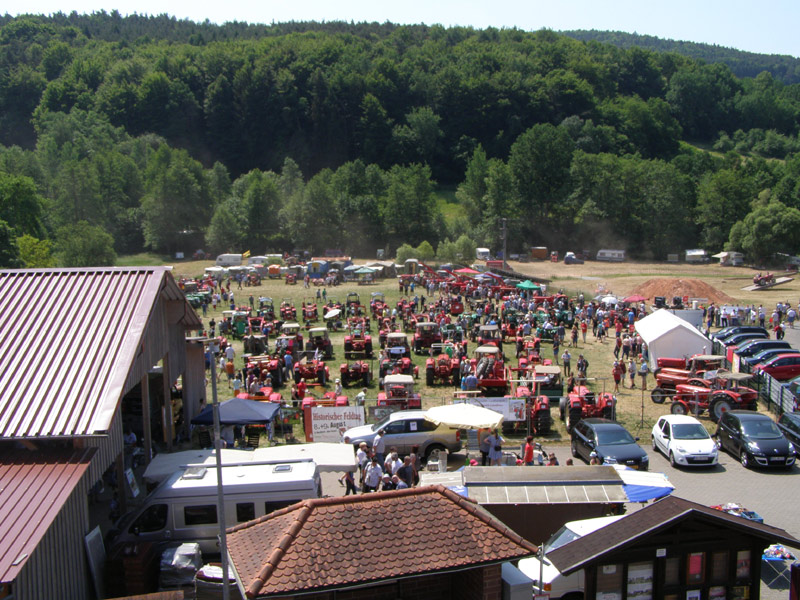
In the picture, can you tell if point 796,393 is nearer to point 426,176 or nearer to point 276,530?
point 276,530

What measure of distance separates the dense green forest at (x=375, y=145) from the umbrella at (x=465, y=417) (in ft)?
135

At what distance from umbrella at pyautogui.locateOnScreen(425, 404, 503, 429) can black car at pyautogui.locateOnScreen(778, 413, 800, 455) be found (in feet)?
23.8

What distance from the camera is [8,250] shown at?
48.8 meters

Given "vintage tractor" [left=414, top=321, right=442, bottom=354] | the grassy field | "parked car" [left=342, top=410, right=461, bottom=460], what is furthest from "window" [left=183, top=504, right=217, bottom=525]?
"vintage tractor" [left=414, top=321, right=442, bottom=354]

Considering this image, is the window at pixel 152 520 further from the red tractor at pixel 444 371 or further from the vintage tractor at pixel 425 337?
the vintage tractor at pixel 425 337

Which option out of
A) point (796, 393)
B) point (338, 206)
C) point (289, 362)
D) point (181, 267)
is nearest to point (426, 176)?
point (338, 206)

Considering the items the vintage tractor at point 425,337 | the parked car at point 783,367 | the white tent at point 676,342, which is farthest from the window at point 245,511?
the parked car at point 783,367

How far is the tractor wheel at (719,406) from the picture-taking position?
2112 cm

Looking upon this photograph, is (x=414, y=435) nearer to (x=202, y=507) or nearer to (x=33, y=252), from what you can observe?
(x=202, y=507)

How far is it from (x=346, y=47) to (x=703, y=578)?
15441cm

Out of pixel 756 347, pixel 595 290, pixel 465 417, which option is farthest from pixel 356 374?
pixel 595 290

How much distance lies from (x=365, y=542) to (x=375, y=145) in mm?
123098

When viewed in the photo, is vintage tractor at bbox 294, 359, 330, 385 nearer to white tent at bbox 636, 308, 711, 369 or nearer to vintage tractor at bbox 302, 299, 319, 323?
white tent at bbox 636, 308, 711, 369

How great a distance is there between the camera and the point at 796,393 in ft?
68.6
